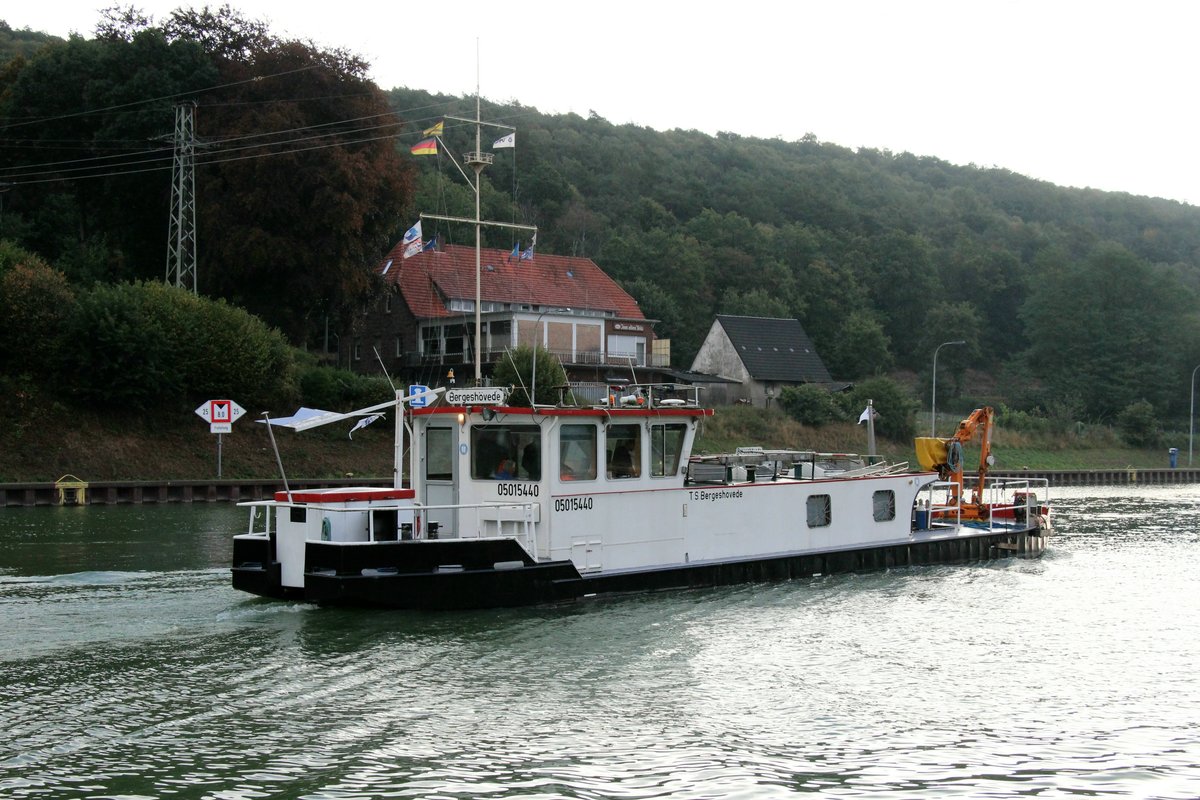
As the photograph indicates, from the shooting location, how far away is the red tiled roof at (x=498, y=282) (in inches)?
2362

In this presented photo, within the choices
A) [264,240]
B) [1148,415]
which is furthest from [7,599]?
[1148,415]

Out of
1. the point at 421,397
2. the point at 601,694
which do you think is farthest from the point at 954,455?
the point at 601,694

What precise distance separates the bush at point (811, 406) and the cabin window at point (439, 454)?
43.1 metres

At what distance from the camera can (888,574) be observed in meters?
23.9

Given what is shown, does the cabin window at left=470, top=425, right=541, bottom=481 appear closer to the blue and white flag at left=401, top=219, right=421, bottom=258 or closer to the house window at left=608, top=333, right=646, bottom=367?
the blue and white flag at left=401, top=219, right=421, bottom=258

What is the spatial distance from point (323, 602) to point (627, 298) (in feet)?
168

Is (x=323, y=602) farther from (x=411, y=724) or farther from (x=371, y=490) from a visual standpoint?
(x=411, y=724)

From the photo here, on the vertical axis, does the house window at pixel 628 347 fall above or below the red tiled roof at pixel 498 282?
below

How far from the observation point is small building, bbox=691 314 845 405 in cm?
6806

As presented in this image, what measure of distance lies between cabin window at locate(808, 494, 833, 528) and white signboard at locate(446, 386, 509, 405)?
289 inches

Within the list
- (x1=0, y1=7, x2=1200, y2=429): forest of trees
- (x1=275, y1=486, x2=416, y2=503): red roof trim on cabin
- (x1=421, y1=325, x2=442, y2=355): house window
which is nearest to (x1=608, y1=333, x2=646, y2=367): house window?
(x1=421, y1=325, x2=442, y2=355): house window

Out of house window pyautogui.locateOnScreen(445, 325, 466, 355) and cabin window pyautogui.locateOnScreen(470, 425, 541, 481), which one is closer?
cabin window pyautogui.locateOnScreen(470, 425, 541, 481)

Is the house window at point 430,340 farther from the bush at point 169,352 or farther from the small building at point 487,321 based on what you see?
the bush at point 169,352

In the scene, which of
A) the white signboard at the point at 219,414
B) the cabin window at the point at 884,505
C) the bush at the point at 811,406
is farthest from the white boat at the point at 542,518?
the bush at the point at 811,406
